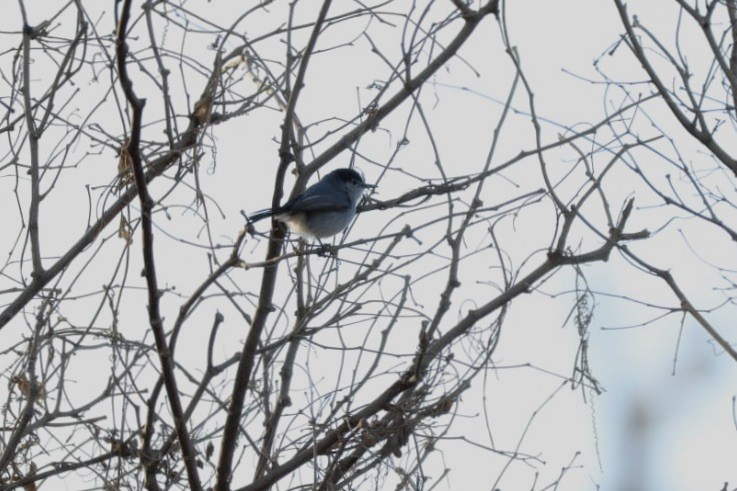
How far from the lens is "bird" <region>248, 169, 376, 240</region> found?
5766 millimetres

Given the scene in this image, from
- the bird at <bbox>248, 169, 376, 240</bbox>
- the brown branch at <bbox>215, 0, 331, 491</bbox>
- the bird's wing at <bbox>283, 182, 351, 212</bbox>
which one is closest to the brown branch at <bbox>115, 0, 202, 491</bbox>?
the brown branch at <bbox>215, 0, 331, 491</bbox>

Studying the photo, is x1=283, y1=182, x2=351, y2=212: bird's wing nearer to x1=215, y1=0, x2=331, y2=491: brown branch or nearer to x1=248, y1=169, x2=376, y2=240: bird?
x1=248, y1=169, x2=376, y2=240: bird

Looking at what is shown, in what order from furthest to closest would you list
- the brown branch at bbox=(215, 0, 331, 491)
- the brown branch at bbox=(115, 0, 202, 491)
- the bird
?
the bird → the brown branch at bbox=(215, 0, 331, 491) → the brown branch at bbox=(115, 0, 202, 491)

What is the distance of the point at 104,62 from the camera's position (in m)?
4.00

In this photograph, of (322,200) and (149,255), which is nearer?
(149,255)

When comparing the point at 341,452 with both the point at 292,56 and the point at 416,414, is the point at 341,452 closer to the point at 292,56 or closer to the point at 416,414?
the point at 416,414

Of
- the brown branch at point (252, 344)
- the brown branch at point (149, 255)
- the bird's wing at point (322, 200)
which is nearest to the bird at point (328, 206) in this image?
the bird's wing at point (322, 200)

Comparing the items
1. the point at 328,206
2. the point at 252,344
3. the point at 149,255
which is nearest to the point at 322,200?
the point at 328,206

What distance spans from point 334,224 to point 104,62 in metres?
2.36

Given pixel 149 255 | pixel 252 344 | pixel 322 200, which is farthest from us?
pixel 322 200

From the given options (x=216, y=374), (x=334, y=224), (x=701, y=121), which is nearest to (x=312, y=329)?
(x=216, y=374)

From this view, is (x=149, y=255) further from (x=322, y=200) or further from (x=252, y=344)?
(x=322, y=200)

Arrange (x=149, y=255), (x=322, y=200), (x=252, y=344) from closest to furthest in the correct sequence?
(x=149, y=255) < (x=252, y=344) < (x=322, y=200)

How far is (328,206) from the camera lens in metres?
6.07
